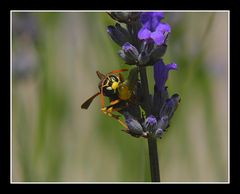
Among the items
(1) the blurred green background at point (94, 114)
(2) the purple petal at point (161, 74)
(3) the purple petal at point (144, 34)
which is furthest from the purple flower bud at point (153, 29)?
(1) the blurred green background at point (94, 114)

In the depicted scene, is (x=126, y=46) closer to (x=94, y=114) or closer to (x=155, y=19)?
(x=155, y=19)

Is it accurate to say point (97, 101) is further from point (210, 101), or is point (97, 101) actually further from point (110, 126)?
point (210, 101)

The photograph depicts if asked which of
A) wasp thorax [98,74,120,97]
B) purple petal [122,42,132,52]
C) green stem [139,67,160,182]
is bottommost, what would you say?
green stem [139,67,160,182]

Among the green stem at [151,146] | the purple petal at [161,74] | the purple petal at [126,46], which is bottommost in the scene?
the green stem at [151,146]

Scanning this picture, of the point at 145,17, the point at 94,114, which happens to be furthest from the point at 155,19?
the point at 94,114

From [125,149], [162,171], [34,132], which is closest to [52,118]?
[34,132]

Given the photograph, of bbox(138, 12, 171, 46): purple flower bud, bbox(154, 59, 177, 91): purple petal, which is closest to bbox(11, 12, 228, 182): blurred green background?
bbox(154, 59, 177, 91): purple petal

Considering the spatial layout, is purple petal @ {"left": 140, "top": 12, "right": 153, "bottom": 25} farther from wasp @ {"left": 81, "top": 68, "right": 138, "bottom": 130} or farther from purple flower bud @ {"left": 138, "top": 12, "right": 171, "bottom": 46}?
wasp @ {"left": 81, "top": 68, "right": 138, "bottom": 130}

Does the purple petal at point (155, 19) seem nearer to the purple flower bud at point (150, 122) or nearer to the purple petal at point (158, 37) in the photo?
the purple petal at point (158, 37)

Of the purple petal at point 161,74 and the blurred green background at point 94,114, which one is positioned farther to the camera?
the blurred green background at point 94,114
